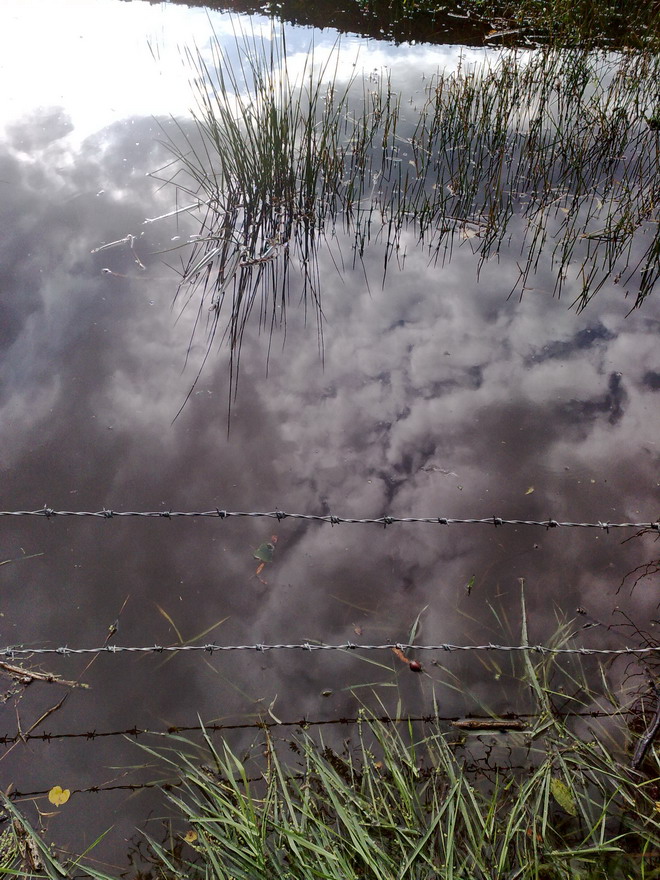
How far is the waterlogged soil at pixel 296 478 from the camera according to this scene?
6.40ft

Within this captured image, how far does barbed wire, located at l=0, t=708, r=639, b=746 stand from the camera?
5.91 feet

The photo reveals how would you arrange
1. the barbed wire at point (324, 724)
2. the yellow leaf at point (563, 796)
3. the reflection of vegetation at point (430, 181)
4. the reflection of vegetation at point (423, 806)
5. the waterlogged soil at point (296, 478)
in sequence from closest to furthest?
1. the reflection of vegetation at point (423, 806)
2. the yellow leaf at point (563, 796)
3. the barbed wire at point (324, 724)
4. the waterlogged soil at point (296, 478)
5. the reflection of vegetation at point (430, 181)

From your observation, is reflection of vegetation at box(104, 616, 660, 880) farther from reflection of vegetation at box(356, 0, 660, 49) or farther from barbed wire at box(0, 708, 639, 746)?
reflection of vegetation at box(356, 0, 660, 49)

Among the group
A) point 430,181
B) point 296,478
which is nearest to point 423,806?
point 296,478

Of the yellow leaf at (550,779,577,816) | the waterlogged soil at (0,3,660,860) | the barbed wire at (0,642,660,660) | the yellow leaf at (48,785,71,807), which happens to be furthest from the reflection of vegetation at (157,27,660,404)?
the yellow leaf at (550,779,577,816)

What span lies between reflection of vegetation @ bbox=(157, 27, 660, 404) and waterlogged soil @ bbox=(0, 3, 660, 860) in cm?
16

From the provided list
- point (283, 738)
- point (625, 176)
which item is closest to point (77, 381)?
point (283, 738)

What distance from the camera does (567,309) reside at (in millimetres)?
3541

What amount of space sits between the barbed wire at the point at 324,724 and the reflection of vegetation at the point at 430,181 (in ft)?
6.49

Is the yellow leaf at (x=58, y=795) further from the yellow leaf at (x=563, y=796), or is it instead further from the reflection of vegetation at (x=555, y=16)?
the reflection of vegetation at (x=555, y=16)

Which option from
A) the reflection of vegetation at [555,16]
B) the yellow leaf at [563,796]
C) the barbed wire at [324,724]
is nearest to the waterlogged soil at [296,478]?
the barbed wire at [324,724]

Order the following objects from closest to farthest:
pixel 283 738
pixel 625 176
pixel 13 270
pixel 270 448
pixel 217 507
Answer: pixel 283 738 < pixel 217 507 < pixel 270 448 < pixel 13 270 < pixel 625 176

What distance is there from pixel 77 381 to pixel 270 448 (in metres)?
1.04

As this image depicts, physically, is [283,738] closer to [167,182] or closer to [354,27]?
[167,182]
